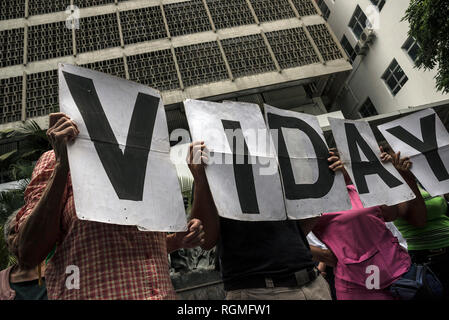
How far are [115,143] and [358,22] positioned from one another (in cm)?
1875

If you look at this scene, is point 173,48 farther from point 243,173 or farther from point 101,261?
point 101,261

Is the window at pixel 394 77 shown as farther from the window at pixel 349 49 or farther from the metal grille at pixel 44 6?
the metal grille at pixel 44 6

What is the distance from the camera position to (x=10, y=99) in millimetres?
13328

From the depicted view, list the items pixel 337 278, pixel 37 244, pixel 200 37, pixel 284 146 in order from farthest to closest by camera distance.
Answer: pixel 200 37 < pixel 337 278 < pixel 284 146 < pixel 37 244

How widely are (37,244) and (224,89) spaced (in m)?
13.0

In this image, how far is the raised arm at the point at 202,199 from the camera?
7.42ft

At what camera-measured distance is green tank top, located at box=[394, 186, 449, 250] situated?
314 centimetres

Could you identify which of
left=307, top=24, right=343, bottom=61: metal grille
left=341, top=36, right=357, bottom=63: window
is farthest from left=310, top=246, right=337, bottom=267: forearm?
left=341, top=36, right=357, bottom=63: window

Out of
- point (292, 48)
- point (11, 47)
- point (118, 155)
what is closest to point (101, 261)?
point (118, 155)

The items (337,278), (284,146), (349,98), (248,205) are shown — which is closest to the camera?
(248,205)
